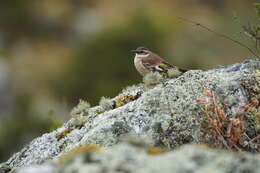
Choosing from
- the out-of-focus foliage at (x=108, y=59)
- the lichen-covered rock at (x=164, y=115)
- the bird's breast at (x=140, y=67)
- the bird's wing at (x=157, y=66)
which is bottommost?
the lichen-covered rock at (x=164, y=115)

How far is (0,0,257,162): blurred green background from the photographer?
20109mm

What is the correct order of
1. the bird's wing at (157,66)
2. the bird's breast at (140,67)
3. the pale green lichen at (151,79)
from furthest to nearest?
the bird's breast at (140,67), the bird's wing at (157,66), the pale green lichen at (151,79)

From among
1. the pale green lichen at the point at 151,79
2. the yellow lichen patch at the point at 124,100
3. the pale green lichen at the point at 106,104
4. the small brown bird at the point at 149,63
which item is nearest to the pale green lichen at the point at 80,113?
the pale green lichen at the point at 106,104

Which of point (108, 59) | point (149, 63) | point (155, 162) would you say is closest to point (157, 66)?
point (149, 63)

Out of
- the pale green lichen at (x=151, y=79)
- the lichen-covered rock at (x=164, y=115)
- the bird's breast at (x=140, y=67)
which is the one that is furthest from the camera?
the bird's breast at (x=140, y=67)

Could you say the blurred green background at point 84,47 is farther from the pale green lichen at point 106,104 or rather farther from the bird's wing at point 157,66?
the pale green lichen at point 106,104

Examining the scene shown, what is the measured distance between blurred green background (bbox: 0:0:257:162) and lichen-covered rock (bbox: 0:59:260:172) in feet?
21.3

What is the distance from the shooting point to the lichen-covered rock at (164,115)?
6.78 m

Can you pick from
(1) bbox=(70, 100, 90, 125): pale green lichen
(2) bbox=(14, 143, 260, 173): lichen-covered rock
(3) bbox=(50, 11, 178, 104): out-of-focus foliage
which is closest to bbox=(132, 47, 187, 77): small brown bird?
(1) bbox=(70, 100, 90, 125): pale green lichen

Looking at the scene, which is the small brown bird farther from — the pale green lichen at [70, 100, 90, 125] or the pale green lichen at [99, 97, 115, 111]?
the pale green lichen at [70, 100, 90, 125]

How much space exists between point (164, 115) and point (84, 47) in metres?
18.5

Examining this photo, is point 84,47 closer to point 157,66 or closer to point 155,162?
point 157,66

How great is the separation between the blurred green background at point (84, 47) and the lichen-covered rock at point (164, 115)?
649cm

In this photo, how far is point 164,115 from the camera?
22.7ft
